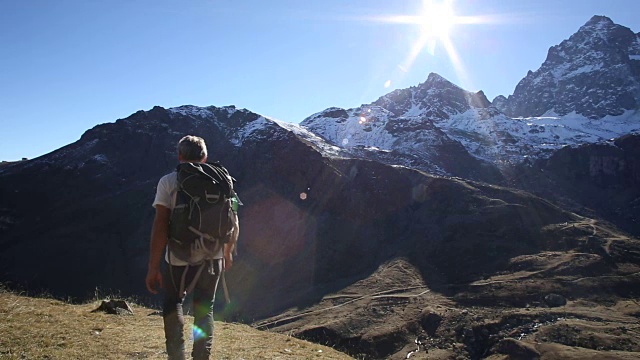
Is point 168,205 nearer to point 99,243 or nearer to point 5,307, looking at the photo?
point 5,307

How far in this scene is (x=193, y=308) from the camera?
5684 mm

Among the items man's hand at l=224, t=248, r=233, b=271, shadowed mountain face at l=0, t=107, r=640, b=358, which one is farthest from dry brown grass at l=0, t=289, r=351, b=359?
shadowed mountain face at l=0, t=107, r=640, b=358

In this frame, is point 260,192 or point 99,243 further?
point 260,192

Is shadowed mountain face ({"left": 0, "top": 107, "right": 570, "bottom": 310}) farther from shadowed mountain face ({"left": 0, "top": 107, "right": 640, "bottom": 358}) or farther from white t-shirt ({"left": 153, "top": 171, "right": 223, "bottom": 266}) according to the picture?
white t-shirt ({"left": 153, "top": 171, "right": 223, "bottom": 266})

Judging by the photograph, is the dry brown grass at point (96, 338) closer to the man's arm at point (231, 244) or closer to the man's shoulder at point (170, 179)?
the man's arm at point (231, 244)

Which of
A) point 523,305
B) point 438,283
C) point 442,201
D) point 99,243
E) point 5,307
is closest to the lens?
point 5,307

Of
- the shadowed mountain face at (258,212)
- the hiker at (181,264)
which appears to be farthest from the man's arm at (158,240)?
the shadowed mountain face at (258,212)

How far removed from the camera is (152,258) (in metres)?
5.30

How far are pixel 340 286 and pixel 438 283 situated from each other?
79.1ft

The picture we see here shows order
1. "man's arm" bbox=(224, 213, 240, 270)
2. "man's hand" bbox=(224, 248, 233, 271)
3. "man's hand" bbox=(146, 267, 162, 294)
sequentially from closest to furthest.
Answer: "man's hand" bbox=(146, 267, 162, 294) < "man's arm" bbox=(224, 213, 240, 270) < "man's hand" bbox=(224, 248, 233, 271)

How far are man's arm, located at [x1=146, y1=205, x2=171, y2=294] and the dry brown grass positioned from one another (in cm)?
398

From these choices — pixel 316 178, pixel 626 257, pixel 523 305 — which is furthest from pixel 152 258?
pixel 316 178

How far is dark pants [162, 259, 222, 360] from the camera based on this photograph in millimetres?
5535

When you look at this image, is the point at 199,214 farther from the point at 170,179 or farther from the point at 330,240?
the point at 330,240
